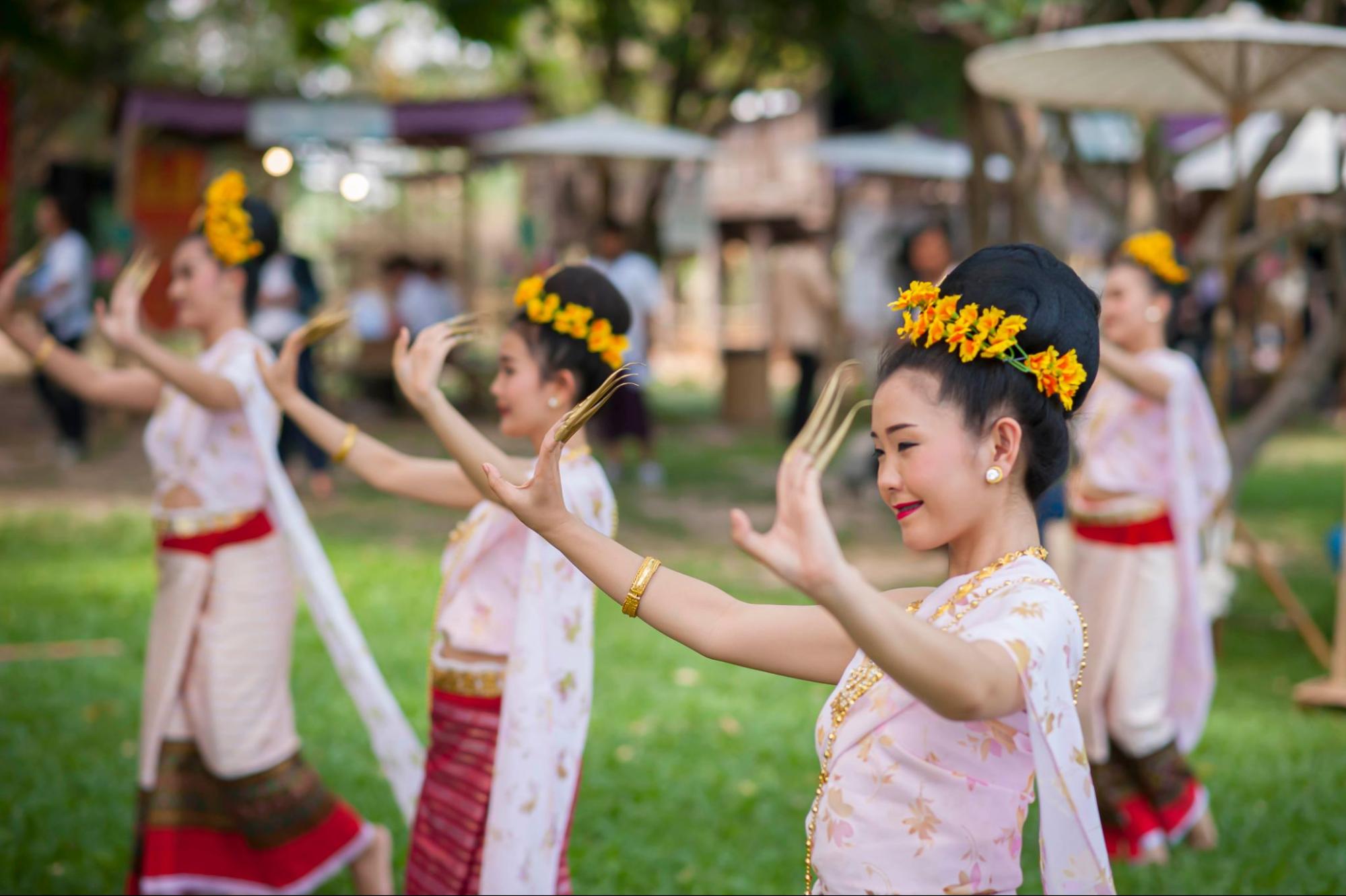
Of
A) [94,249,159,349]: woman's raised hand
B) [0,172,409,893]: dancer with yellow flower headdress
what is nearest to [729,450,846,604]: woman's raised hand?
[0,172,409,893]: dancer with yellow flower headdress

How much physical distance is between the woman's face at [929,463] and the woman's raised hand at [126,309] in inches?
91.5

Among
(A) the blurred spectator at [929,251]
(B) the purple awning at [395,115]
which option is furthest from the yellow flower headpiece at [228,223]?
(B) the purple awning at [395,115]

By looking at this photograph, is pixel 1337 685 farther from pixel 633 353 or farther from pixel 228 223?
pixel 633 353

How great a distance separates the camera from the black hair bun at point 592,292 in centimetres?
311

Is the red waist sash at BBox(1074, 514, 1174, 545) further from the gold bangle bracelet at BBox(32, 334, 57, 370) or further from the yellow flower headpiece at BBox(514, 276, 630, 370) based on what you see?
the gold bangle bracelet at BBox(32, 334, 57, 370)

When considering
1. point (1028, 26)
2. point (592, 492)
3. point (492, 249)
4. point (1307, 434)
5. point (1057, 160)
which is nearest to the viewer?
point (592, 492)

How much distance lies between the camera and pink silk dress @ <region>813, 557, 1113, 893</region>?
1830mm

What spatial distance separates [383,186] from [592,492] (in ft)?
49.4

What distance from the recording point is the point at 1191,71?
582 centimetres

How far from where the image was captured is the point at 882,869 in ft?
6.27

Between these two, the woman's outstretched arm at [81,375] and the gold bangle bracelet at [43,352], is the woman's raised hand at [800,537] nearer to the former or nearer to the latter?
the woman's outstretched arm at [81,375]

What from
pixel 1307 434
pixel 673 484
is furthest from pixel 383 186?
pixel 1307 434

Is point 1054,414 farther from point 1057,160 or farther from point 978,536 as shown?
point 1057,160

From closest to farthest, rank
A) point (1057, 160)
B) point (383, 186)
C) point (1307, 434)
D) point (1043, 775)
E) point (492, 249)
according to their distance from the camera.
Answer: point (1043, 775)
point (1057, 160)
point (1307, 434)
point (383, 186)
point (492, 249)
